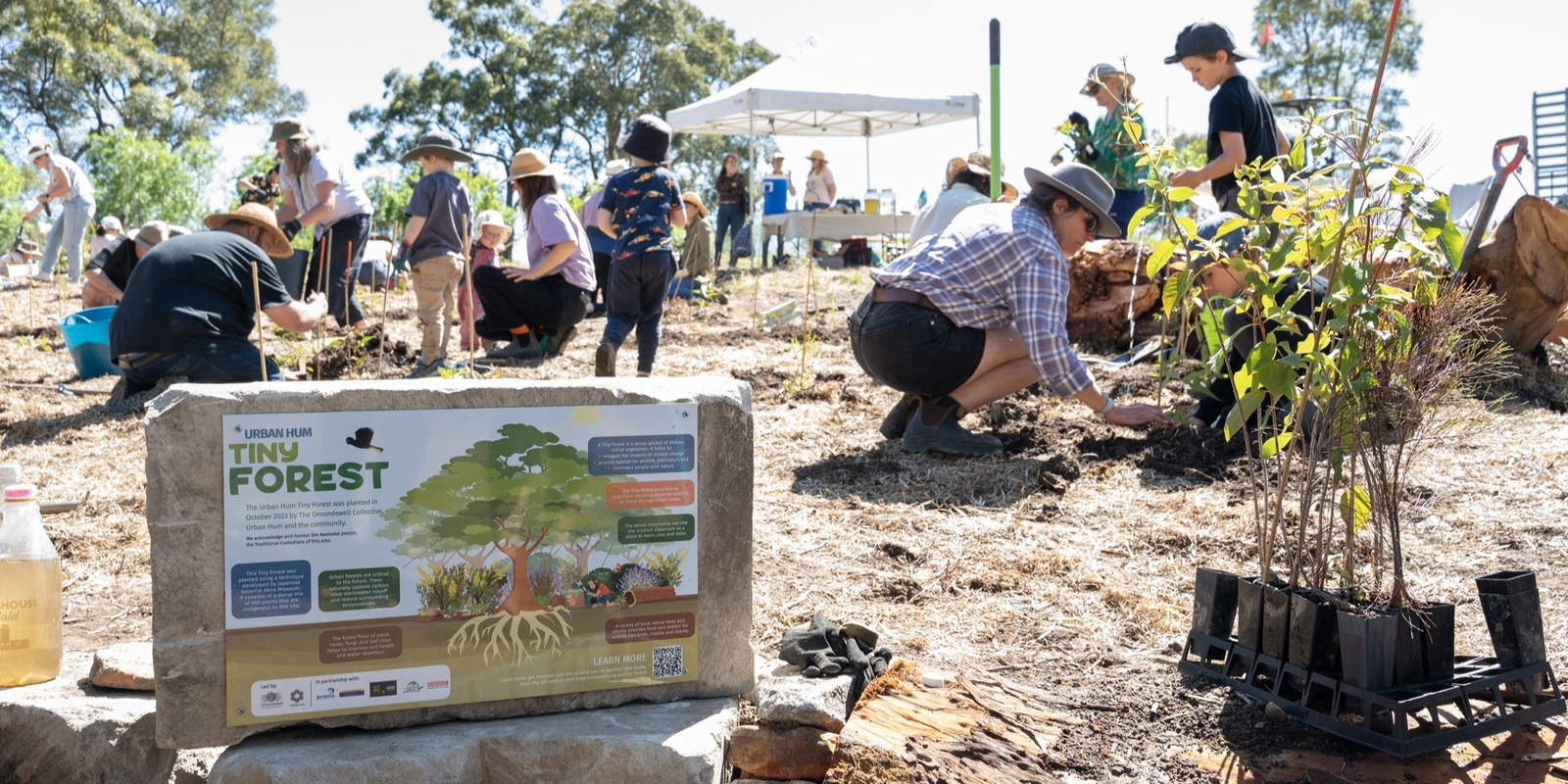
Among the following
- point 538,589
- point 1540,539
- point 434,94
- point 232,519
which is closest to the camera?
point 232,519

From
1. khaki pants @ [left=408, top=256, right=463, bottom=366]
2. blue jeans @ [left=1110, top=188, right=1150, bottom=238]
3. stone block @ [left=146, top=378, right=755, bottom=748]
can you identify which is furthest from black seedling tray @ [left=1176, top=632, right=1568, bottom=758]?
khaki pants @ [left=408, top=256, right=463, bottom=366]

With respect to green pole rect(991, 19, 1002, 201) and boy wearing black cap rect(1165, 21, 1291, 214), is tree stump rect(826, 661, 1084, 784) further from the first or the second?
green pole rect(991, 19, 1002, 201)

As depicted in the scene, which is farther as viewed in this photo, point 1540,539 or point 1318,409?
point 1540,539

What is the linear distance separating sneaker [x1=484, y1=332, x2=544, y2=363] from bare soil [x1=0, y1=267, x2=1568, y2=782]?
1.11 metres

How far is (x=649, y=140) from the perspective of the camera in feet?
20.5

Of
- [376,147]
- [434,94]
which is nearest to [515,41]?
[434,94]

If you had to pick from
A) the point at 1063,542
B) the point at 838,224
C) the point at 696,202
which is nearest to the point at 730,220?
the point at 838,224

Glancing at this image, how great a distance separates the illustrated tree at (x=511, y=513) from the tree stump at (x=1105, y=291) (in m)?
5.38

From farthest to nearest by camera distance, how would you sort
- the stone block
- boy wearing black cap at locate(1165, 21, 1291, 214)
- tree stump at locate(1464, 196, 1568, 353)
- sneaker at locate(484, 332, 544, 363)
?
sneaker at locate(484, 332, 544, 363), tree stump at locate(1464, 196, 1568, 353), boy wearing black cap at locate(1165, 21, 1291, 214), the stone block

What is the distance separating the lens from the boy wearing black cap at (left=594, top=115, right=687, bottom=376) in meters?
6.28

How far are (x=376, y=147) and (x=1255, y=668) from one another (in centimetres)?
3185

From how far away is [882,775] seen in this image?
7.14 ft

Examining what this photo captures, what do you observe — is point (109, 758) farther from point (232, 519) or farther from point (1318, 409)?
point (1318, 409)

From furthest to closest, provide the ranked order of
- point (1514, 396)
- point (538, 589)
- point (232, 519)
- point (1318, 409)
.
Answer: point (1514, 396), point (1318, 409), point (538, 589), point (232, 519)
